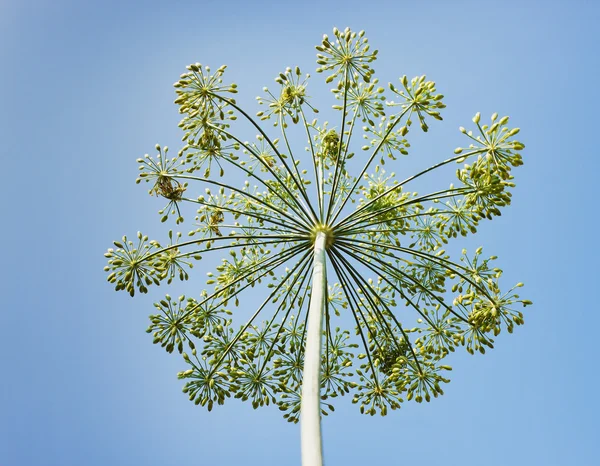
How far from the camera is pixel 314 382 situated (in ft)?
19.3

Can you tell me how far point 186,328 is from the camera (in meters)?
9.31

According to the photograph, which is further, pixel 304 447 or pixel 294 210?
pixel 294 210

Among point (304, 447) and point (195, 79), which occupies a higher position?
point (195, 79)

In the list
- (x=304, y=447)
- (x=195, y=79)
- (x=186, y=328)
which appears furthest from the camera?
(x=186, y=328)

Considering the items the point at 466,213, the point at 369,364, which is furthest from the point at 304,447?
the point at 466,213

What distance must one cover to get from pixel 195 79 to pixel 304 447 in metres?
5.96

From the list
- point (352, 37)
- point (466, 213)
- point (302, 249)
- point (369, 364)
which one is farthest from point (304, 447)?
point (352, 37)

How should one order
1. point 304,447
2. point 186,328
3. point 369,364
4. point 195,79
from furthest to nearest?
point 369,364 → point 186,328 → point 195,79 → point 304,447

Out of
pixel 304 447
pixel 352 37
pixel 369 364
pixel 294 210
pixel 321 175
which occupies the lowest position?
pixel 304 447

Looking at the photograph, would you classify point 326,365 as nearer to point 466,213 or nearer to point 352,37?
point 466,213

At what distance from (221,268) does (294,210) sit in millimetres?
1832

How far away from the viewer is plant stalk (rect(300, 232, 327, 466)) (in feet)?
16.9

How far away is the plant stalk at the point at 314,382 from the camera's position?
5145mm

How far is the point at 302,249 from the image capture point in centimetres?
913
